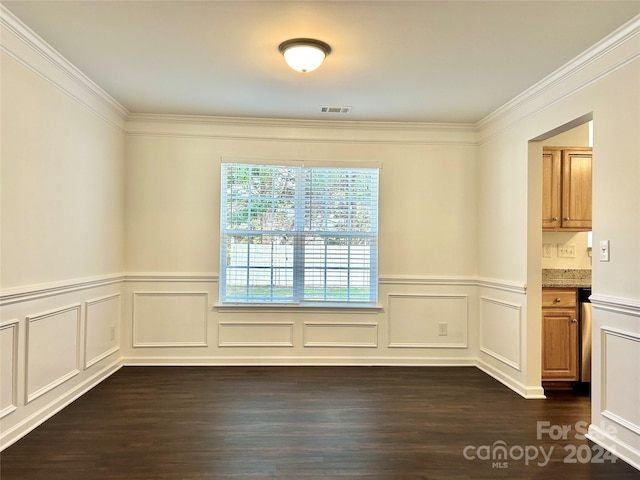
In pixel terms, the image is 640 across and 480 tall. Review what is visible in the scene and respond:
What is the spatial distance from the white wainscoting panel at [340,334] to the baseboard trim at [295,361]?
0.15 metres

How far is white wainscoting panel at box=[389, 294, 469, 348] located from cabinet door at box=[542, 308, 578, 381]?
920mm

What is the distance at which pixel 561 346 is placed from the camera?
3.67 metres

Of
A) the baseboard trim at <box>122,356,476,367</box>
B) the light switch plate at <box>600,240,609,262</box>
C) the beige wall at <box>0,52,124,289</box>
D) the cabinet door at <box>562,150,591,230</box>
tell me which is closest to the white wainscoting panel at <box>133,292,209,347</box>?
the baseboard trim at <box>122,356,476,367</box>

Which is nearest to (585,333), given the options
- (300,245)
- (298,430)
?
(298,430)

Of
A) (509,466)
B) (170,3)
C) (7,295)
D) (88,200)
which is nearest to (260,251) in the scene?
(88,200)

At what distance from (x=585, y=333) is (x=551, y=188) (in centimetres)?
132

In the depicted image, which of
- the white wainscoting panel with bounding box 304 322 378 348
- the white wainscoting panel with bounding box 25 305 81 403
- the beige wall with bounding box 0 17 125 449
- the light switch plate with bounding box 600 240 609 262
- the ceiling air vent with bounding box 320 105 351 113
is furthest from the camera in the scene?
the white wainscoting panel with bounding box 304 322 378 348

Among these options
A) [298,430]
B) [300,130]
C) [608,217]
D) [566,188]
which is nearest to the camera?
[608,217]

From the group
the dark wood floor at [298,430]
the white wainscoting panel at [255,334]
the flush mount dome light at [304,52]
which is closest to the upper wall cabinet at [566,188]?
the dark wood floor at [298,430]

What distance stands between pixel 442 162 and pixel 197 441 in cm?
348

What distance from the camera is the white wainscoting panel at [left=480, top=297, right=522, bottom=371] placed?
3.71 meters

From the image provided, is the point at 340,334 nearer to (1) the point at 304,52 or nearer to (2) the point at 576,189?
(2) the point at 576,189

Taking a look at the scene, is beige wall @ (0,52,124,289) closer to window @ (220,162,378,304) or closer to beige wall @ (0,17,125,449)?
beige wall @ (0,17,125,449)

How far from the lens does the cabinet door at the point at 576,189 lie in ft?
12.8
